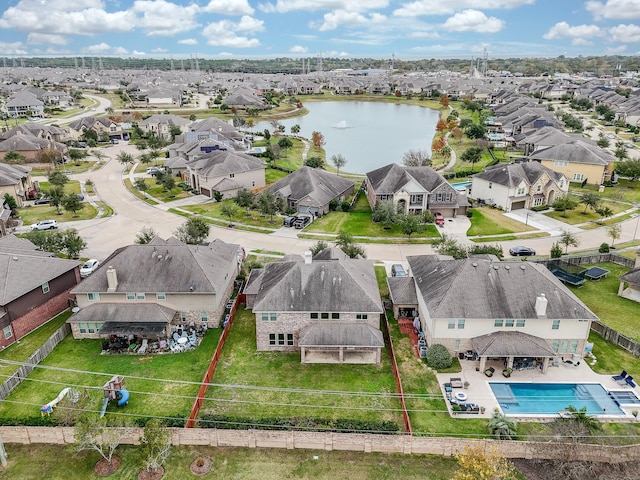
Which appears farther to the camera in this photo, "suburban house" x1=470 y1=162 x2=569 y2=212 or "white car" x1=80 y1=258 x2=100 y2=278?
"suburban house" x1=470 y1=162 x2=569 y2=212

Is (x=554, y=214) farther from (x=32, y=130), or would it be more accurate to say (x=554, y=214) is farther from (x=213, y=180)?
(x=32, y=130)

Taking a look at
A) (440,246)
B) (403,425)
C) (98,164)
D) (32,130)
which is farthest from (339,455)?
(32,130)

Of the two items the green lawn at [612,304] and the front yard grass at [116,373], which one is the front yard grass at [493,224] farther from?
the front yard grass at [116,373]

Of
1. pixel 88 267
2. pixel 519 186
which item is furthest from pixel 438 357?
pixel 519 186

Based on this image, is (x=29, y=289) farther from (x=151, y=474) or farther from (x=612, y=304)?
(x=612, y=304)

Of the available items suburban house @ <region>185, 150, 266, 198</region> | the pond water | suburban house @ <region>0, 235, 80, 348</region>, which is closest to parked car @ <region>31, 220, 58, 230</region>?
suburban house @ <region>0, 235, 80, 348</region>

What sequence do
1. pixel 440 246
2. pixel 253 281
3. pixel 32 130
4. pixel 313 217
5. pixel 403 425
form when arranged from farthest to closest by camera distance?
pixel 32 130 < pixel 313 217 < pixel 440 246 < pixel 253 281 < pixel 403 425

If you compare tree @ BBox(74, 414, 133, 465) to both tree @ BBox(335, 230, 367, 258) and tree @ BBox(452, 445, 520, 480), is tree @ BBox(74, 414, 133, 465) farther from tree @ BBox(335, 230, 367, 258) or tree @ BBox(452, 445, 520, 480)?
tree @ BBox(335, 230, 367, 258)
